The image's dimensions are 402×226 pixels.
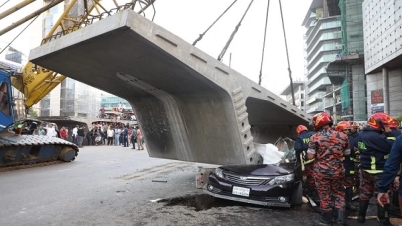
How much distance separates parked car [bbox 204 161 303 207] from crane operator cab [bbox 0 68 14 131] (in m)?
7.91

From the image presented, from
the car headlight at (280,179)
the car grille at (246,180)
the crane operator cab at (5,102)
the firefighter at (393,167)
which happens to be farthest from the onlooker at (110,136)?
the firefighter at (393,167)

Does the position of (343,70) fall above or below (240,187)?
above

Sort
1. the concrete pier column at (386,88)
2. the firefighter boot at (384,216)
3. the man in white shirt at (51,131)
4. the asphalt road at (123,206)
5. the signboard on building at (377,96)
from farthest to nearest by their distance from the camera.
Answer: the signboard on building at (377,96) → the concrete pier column at (386,88) → the man in white shirt at (51,131) → the asphalt road at (123,206) → the firefighter boot at (384,216)

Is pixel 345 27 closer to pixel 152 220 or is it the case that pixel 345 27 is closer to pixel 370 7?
pixel 370 7

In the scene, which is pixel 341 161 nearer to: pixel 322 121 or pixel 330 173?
pixel 330 173

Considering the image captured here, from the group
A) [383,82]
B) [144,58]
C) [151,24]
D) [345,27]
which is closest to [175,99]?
[144,58]

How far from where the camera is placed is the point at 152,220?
483 cm

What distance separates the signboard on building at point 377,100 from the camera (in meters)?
36.1

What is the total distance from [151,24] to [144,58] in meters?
0.78

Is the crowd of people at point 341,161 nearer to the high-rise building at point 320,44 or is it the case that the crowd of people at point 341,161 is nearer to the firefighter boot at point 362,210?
the firefighter boot at point 362,210

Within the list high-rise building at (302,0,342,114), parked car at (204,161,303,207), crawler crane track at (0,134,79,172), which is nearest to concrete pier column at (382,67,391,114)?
crawler crane track at (0,134,79,172)

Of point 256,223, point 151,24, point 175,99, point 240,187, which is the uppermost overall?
point 151,24

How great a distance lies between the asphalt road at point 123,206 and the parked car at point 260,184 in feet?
0.62

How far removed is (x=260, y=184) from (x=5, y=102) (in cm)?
909
